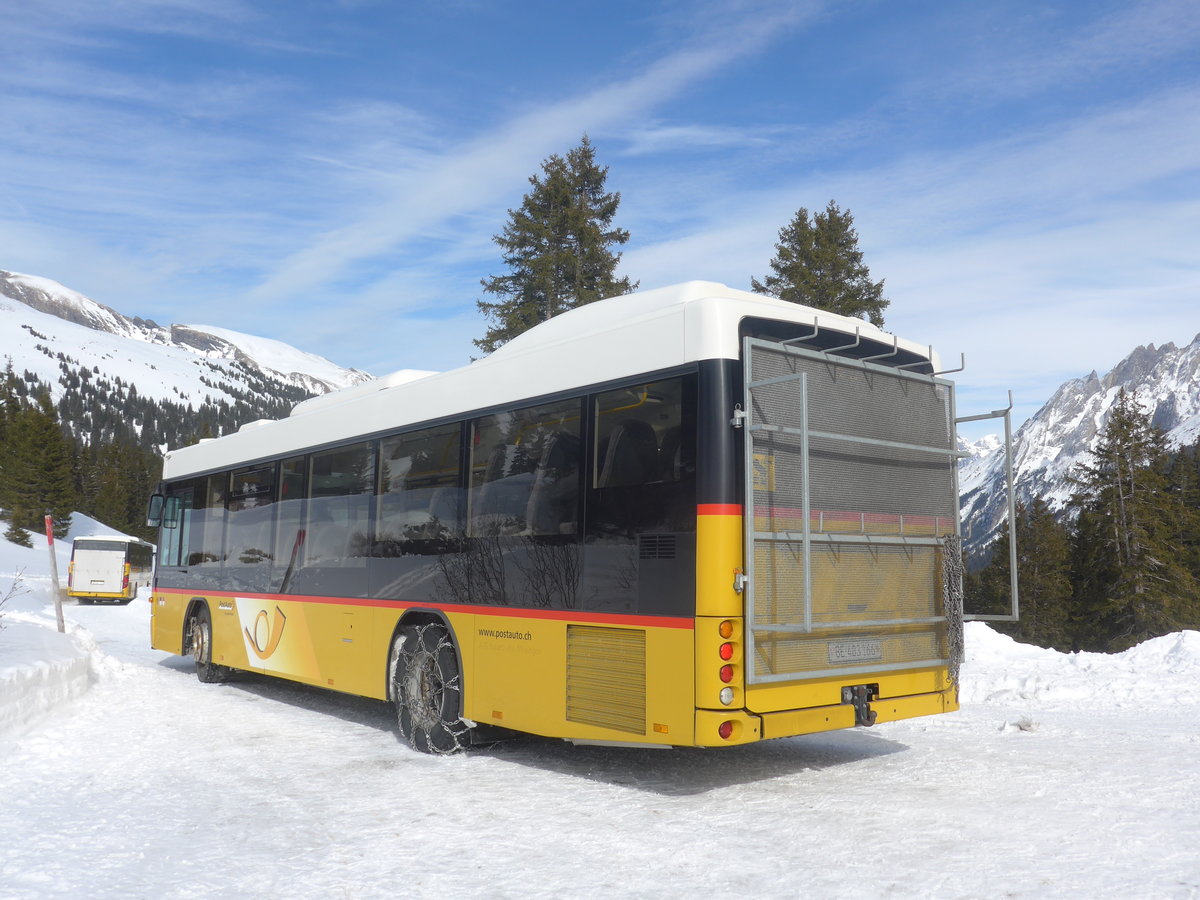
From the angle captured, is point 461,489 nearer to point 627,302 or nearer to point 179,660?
point 627,302

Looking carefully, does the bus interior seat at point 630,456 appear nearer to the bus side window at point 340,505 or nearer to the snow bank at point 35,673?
the bus side window at point 340,505

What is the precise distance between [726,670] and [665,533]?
93 cm

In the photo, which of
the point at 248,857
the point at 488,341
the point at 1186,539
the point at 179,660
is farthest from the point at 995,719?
the point at 1186,539

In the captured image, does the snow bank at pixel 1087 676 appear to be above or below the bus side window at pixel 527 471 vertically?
below

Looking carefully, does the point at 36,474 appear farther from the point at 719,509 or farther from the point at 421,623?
the point at 719,509

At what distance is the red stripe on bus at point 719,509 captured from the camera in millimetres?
6430

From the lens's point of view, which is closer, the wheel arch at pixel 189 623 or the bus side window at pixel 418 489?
the bus side window at pixel 418 489

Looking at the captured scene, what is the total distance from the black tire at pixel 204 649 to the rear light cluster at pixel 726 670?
9.25 m

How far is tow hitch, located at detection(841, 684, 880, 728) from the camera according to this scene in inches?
281

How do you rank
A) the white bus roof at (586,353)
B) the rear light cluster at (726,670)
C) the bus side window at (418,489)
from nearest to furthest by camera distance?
the rear light cluster at (726,670)
the white bus roof at (586,353)
the bus side window at (418,489)

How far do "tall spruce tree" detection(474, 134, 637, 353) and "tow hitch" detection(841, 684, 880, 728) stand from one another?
30075mm

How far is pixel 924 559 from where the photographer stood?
7.85 m

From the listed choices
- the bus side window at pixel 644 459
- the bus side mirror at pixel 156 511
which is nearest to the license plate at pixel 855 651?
the bus side window at pixel 644 459

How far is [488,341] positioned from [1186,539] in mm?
39432
